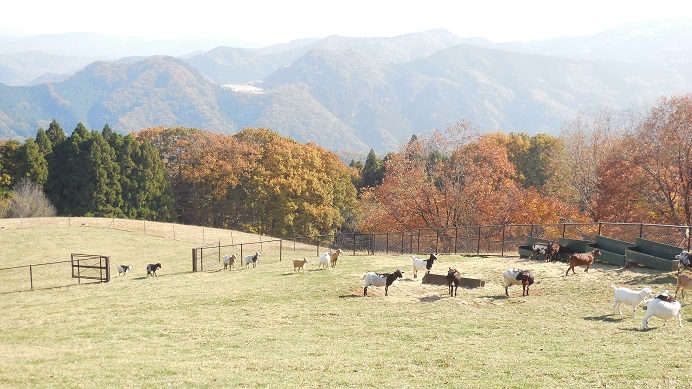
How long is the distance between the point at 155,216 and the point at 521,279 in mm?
65424

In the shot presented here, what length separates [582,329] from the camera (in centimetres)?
1672

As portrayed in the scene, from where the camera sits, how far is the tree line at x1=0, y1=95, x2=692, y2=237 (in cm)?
4544

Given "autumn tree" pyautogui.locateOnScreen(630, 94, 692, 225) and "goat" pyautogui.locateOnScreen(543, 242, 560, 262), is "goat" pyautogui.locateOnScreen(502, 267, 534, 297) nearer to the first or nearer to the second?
"goat" pyautogui.locateOnScreen(543, 242, 560, 262)

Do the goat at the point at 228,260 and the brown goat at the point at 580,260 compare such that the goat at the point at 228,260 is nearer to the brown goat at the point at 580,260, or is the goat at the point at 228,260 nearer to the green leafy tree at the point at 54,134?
the brown goat at the point at 580,260

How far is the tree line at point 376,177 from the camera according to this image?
45438mm

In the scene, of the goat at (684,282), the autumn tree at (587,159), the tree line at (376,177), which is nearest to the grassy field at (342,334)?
the goat at (684,282)

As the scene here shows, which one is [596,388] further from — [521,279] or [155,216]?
[155,216]

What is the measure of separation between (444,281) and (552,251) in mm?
7463

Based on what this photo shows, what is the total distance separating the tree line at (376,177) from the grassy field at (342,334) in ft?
73.7

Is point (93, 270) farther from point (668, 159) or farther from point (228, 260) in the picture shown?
point (668, 159)

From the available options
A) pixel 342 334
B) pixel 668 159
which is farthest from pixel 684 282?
pixel 668 159

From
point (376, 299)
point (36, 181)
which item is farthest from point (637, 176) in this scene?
point (36, 181)

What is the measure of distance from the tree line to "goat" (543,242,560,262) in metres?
20.5

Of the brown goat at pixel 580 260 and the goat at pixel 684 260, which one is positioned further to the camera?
the brown goat at pixel 580 260
